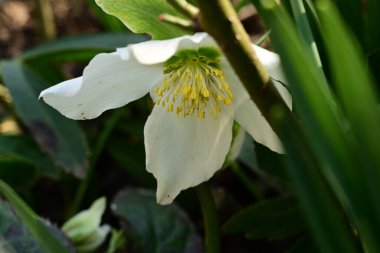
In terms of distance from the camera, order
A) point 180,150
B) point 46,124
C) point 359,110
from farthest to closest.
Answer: point 46,124, point 180,150, point 359,110

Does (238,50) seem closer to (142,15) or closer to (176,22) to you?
(176,22)

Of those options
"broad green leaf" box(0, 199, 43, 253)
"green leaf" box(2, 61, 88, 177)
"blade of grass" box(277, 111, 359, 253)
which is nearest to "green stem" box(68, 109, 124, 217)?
"green leaf" box(2, 61, 88, 177)

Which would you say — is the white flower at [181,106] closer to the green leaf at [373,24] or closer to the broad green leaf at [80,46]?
the green leaf at [373,24]

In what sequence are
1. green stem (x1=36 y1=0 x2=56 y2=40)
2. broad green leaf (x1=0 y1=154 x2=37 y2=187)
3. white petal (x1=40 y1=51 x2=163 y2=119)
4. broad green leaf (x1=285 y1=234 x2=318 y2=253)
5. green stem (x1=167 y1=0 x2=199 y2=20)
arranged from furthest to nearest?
1. green stem (x1=36 y1=0 x2=56 y2=40)
2. broad green leaf (x1=0 y1=154 x2=37 y2=187)
3. broad green leaf (x1=285 y1=234 x2=318 y2=253)
4. white petal (x1=40 y1=51 x2=163 y2=119)
5. green stem (x1=167 y1=0 x2=199 y2=20)

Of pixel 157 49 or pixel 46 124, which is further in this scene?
pixel 46 124

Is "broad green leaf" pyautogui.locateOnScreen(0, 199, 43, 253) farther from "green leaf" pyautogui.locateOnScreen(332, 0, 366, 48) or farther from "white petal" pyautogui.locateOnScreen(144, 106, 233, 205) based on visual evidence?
"green leaf" pyautogui.locateOnScreen(332, 0, 366, 48)

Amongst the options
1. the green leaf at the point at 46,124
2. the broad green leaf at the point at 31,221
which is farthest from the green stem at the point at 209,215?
the green leaf at the point at 46,124

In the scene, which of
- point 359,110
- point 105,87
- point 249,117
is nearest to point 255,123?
point 249,117

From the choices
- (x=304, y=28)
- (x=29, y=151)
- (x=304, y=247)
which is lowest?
(x=304, y=247)
